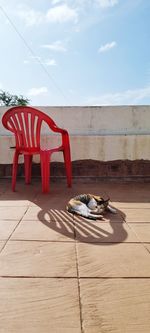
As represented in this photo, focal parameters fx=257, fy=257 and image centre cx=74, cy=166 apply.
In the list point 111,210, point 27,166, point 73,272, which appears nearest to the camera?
point 73,272

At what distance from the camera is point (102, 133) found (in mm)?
3822

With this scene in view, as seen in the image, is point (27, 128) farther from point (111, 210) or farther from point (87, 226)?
point (87, 226)

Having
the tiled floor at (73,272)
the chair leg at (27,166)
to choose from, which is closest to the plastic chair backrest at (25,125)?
the chair leg at (27,166)

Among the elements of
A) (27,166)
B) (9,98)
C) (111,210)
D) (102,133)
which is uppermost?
(9,98)

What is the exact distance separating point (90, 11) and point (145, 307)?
19.2 ft

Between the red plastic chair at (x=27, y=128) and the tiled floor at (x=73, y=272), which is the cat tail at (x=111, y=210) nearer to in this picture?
the tiled floor at (x=73, y=272)

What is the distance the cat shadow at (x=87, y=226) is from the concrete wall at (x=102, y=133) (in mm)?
1578

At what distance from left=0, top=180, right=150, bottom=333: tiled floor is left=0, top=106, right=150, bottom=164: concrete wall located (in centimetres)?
154

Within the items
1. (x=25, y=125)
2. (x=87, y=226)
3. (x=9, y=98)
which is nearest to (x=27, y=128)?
(x=25, y=125)

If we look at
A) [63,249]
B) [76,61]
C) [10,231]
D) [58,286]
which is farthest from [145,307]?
[76,61]

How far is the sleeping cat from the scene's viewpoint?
2.10 metres

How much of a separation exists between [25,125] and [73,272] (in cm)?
215

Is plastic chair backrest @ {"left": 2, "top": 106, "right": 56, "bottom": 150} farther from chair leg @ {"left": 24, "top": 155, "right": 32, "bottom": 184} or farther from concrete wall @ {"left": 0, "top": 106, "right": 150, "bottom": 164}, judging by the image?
concrete wall @ {"left": 0, "top": 106, "right": 150, "bottom": 164}

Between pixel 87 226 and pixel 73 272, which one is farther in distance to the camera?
pixel 87 226
